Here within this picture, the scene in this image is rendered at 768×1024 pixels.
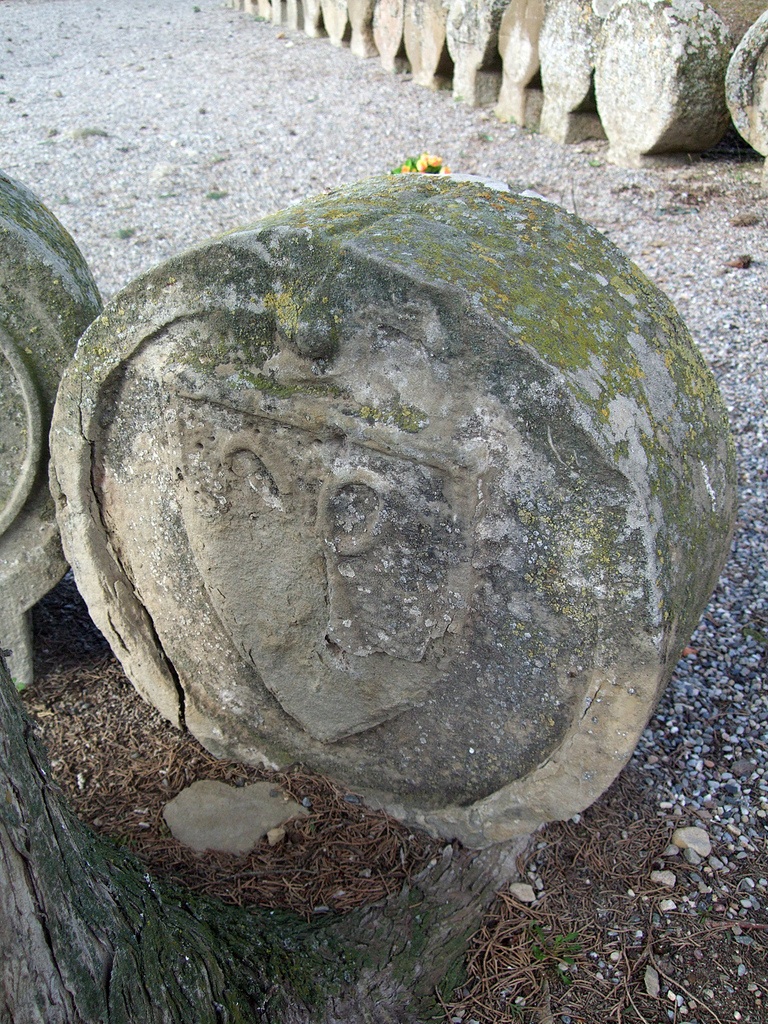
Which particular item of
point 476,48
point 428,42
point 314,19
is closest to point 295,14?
point 314,19

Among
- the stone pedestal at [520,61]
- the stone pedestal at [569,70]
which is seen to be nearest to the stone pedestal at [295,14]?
the stone pedestal at [520,61]

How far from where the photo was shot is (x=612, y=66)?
5.80 meters

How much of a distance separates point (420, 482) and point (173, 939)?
1.06 meters

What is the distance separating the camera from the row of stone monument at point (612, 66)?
536cm

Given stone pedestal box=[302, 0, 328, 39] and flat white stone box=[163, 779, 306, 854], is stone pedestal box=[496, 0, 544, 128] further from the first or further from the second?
flat white stone box=[163, 779, 306, 854]

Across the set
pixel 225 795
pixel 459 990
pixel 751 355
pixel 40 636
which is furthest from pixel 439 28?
pixel 459 990

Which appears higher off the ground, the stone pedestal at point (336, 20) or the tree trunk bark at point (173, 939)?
the stone pedestal at point (336, 20)

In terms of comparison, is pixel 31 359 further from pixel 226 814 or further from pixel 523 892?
pixel 523 892

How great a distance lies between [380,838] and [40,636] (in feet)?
4.60

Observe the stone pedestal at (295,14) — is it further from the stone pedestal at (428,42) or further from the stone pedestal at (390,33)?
the stone pedestal at (428,42)

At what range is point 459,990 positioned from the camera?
6.89 ft

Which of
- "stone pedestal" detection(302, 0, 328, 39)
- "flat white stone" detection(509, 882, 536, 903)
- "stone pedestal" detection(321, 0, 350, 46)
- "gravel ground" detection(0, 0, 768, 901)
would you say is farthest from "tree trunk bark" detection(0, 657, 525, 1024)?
"stone pedestal" detection(302, 0, 328, 39)

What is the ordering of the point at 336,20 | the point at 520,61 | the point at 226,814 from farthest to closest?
the point at 336,20
the point at 520,61
the point at 226,814

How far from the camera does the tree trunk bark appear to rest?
1423 mm
